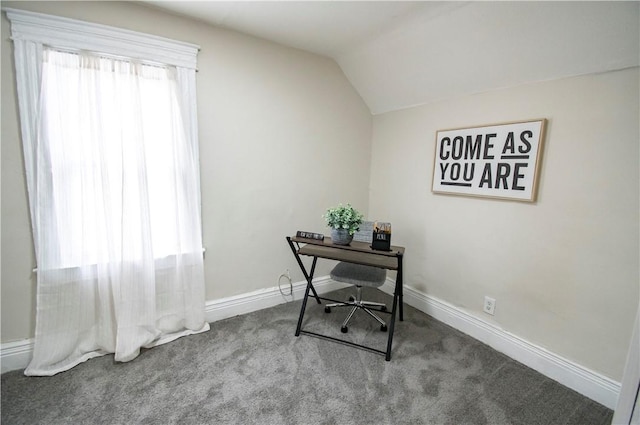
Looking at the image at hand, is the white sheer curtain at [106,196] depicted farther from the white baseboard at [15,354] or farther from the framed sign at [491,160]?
the framed sign at [491,160]

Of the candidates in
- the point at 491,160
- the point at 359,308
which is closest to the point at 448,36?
the point at 491,160

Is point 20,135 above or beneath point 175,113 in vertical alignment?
beneath

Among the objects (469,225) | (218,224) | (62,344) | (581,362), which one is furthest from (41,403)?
(581,362)

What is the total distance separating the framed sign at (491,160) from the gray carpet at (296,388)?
118 cm

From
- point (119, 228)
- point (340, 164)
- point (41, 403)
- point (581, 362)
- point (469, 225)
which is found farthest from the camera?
point (340, 164)

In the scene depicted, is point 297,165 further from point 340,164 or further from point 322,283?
point 322,283

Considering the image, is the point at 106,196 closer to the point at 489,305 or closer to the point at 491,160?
the point at 491,160

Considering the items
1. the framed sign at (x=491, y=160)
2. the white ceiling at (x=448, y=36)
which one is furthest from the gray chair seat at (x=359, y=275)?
the white ceiling at (x=448, y=36)

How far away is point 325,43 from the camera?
2.30 meters

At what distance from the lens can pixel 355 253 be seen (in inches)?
83.0

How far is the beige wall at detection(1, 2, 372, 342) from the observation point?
1.67 m

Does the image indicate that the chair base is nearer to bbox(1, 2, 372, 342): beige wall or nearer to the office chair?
the office chair

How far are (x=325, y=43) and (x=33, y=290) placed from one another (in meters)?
2.67

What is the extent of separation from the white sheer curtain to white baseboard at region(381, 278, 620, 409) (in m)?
2.10
